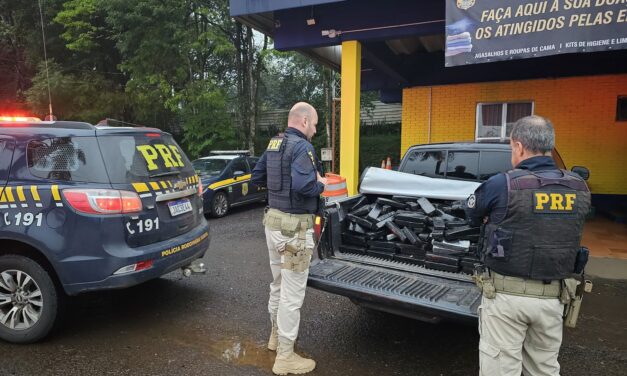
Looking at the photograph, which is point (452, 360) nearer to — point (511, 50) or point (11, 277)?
point (11, 277)

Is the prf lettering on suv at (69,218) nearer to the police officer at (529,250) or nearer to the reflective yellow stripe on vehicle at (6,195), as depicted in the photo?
the reflective yellow stripe on vehicle at (6,195)

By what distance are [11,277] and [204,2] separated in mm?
13632

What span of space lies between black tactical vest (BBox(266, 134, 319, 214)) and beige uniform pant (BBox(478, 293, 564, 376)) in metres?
1.44

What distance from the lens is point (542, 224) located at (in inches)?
83.1

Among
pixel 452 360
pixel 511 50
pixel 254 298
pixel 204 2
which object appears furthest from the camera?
pixel 204 2

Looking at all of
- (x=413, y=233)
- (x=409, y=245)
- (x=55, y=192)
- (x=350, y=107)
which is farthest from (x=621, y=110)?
(x=55, y=192)

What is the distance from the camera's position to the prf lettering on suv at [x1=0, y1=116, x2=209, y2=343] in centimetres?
338

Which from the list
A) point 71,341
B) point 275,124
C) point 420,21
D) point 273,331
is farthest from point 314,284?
point 275,124

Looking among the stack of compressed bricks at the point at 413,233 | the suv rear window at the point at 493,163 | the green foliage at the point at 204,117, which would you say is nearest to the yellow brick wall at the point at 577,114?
the suv rear window at the point at 493,163

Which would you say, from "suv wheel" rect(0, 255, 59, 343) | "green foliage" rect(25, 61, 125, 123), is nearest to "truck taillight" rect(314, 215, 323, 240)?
"suv wheel" rect(0, 255, 59, 343)

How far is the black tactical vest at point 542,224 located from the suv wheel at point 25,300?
3506 millimetres

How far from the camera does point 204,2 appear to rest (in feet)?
48.8

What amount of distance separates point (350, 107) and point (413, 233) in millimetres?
4394

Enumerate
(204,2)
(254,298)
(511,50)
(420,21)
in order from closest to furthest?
(254,298)
(511,50)
(420,21)
(204,2)
